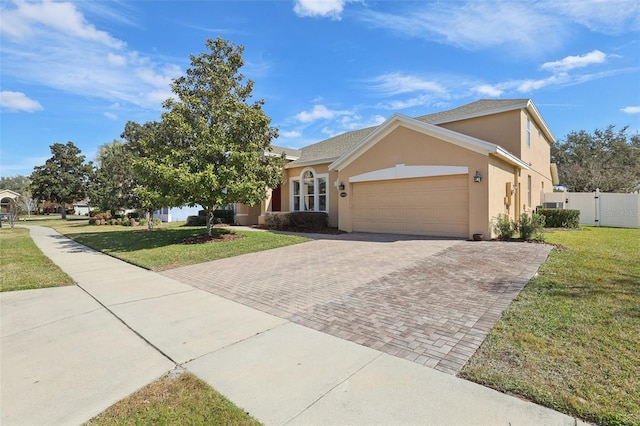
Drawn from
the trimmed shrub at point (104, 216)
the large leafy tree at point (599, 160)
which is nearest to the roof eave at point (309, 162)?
the trimmed shrub at point (104, 216)

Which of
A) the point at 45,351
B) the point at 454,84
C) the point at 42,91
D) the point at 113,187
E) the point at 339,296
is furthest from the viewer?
the point at 113,187

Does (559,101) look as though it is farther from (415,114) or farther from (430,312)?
(430,312)

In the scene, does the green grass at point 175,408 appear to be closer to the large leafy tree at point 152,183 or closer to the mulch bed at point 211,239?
the large leafy tree at point 152,183

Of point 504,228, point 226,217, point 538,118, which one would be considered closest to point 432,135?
point 504,228

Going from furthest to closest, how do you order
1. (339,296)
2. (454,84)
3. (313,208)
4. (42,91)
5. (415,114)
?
(415,114) < (313,208) < (454,84) < (42,91) < (339,296)

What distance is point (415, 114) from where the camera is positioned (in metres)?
19.8

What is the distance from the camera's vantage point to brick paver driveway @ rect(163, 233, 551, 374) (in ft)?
12.6

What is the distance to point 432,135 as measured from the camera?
12445mm

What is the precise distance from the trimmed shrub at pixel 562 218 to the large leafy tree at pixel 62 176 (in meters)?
48.0

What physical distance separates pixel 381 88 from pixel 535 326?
50.1 ft

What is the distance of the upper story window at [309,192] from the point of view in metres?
17.7

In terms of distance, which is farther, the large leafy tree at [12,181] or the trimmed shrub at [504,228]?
the large leafy tree at [12,181]

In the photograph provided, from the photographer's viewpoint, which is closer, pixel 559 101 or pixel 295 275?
pixel 295 275

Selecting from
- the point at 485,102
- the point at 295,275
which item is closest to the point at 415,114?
the point at 485,102
